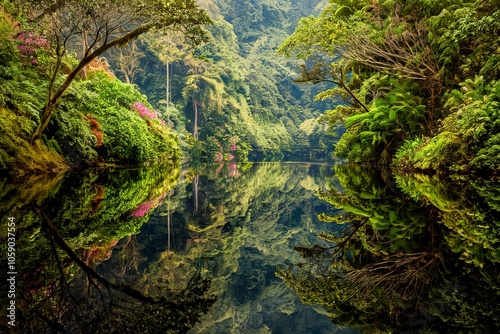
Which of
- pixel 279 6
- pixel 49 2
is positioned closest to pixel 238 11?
pixel 279 6

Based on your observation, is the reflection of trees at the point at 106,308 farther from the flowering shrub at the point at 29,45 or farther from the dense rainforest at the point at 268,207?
the flowering shrub at the point at 29,45

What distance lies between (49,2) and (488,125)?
1017cm

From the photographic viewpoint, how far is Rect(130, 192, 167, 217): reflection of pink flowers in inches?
168

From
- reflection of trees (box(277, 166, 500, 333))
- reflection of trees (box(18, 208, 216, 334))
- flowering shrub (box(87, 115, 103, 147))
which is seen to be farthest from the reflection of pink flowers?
flowering shrub (box(87, 115, 103, 147))

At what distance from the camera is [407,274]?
6.81ft

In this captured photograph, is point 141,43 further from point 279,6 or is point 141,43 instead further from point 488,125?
point 279,6

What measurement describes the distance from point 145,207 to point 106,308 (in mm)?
3152

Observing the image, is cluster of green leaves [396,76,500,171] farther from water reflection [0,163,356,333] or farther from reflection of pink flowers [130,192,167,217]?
reflection of pink flowers [130,192,167,217]

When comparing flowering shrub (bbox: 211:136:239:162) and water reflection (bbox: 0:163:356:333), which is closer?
water reflection (bbox: 0:163:356:333)

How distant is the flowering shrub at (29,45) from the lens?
32.3 feet

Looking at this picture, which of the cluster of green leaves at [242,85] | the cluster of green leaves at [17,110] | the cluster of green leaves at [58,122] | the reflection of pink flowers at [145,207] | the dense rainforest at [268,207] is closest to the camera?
the dense rainforest at [268,207]

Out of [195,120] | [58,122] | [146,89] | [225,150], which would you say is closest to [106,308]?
[58,122]

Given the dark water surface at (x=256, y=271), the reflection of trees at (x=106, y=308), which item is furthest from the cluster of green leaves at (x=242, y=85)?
the reflection of trees at (x=106, y=308)

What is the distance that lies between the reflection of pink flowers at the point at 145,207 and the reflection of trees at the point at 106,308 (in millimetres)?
2072
